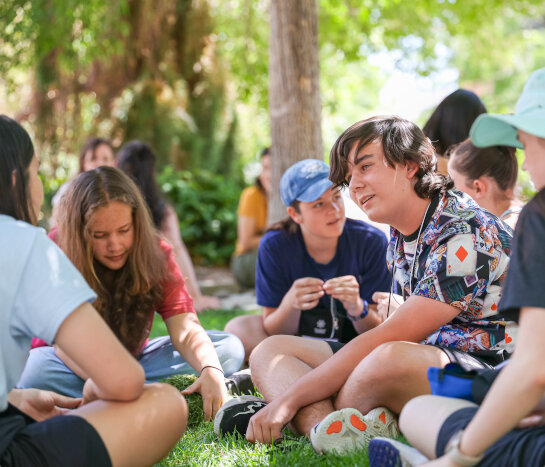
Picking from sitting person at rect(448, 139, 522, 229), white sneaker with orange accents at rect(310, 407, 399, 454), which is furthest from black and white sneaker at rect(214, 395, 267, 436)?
sitting person at rect(448, 139, 522, 229)

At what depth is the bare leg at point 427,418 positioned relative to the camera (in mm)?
1945

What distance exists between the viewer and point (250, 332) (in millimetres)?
4168

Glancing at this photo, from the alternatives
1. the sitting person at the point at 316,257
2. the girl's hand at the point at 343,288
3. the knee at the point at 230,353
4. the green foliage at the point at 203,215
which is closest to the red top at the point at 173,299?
the knee at the point at 230,353

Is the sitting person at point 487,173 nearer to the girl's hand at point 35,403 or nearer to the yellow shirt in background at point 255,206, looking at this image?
the girl's hand at point 35,403

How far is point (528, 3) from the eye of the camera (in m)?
9.03

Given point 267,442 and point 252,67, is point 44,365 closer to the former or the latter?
point 267,442

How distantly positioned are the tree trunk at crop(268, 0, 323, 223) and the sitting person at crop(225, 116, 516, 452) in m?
3.05

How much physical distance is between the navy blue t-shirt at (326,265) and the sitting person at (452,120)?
2.68 ft

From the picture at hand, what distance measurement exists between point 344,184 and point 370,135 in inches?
11.0

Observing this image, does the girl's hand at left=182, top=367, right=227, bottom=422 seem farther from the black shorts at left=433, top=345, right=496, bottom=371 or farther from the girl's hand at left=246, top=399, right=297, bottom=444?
the black shorts at left=433, top=345, right=496, bottom=371

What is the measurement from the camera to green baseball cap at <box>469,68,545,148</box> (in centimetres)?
178

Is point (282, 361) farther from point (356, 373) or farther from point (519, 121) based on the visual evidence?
point (519, 121)

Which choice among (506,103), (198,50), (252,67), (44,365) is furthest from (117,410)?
(506,103)

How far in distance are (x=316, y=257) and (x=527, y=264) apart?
2271mm
